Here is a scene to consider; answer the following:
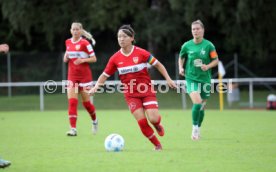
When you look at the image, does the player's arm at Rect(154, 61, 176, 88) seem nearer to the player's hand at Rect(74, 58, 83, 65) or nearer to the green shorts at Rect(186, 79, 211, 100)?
the green shorts at Rect(186, 79, 211, 100)

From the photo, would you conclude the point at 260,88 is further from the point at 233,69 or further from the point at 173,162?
the point at 173,162

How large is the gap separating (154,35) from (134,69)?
2038 cm

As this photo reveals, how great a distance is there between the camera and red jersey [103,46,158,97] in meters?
10.2

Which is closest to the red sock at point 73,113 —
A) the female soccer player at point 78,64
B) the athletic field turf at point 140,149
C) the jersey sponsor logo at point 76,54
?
the female soccer player at point 78,64

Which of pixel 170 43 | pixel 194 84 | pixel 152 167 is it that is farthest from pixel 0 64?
pixel 152 167

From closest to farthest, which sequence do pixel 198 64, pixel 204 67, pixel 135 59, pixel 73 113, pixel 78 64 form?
pixel 135 59 < pixel 204 67 < pixel 198 64 < pixel 73 113 < pixel 78 64

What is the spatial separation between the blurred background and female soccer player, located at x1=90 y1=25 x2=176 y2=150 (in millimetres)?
15557

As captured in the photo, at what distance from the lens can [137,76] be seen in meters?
10.3

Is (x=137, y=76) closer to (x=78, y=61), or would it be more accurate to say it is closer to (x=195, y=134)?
(x=195, y=134)

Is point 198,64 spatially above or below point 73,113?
above

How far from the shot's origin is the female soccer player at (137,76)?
33.3 ft

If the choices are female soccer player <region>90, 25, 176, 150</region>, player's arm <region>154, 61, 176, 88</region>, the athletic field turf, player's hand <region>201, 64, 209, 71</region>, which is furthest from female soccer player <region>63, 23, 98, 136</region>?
player's arm <region>154, 61, 176, 88</region>

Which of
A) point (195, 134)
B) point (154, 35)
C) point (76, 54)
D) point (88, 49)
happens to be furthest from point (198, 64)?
point (154, 35)

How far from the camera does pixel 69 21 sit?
31578 mm
